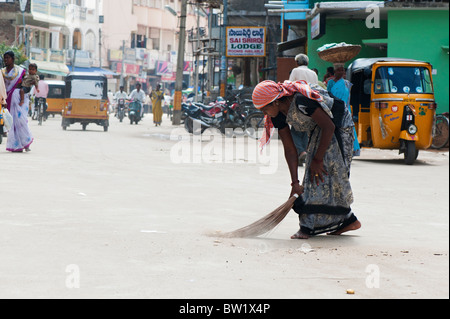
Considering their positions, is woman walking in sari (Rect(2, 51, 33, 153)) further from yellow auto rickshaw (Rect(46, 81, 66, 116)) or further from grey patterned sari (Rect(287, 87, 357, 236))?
yellow auto rickshaw (Rect(46, 81, 66, 116))

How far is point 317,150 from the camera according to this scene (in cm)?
623

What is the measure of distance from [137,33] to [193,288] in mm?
68797

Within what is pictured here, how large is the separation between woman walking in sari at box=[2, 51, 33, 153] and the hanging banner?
669 inches

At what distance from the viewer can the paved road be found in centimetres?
451

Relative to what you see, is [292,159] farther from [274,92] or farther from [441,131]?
[441,131]

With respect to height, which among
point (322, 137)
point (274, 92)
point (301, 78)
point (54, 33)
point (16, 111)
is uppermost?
point (54, 33)

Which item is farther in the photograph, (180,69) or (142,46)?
(142,46)

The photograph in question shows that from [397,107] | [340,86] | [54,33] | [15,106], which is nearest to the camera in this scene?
[340,86]

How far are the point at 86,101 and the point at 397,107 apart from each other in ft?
42.4

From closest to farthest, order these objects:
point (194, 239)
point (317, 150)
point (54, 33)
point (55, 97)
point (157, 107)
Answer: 1. point (194, 239)
2. point (317, 150)
3. point (157, 107)
4. point (55, 97)
5. point (54, 33)

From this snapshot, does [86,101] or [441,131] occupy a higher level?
[86,101]

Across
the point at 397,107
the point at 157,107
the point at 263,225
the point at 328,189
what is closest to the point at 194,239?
the point at 263,225

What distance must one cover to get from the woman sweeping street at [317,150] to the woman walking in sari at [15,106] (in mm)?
8002

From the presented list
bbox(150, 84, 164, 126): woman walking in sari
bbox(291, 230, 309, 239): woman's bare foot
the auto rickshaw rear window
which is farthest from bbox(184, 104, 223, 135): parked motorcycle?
bbox(291, 230, 309, 239): woman's bare foot
